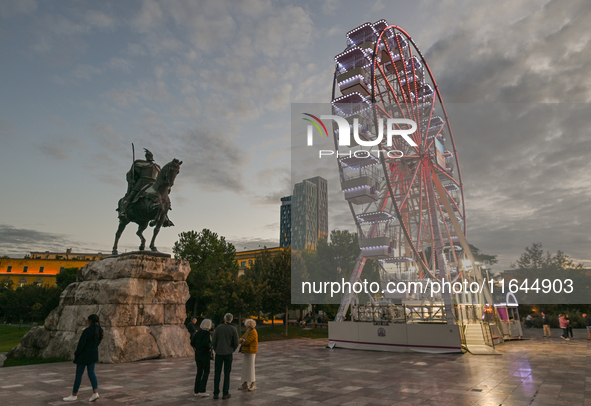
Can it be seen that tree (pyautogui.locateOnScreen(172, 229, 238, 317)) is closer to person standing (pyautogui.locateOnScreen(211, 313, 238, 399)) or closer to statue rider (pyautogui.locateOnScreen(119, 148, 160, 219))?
statue rider (pyautogui.locateOnScreen(119, 148, 160, 219))

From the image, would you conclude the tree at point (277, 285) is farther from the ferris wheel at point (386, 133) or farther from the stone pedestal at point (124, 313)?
the stone pedestal at point (124, 313)

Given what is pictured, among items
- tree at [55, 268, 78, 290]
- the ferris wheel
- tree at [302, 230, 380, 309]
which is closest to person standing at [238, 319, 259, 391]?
the ferris wheel

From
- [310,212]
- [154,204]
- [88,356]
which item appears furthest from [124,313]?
[310,212]

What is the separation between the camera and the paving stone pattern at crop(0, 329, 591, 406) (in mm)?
7234

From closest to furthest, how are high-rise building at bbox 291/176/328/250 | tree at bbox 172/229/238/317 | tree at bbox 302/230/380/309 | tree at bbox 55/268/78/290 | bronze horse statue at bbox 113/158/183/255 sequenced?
bronze horse statue at bbox 113/158/183/255 → tree at bbox 172/229/238/317 → tree at bbox 55/268/78/290 → tree at bbox 302/230/380/309 → high-rise building at bbox 291/176/328/250

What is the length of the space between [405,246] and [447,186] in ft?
27.8

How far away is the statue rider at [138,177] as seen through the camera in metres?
16.0

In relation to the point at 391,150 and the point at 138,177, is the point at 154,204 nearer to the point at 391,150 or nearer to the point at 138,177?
the point at 138,177

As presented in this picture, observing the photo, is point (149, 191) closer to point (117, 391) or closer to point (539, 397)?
point (117, 391)

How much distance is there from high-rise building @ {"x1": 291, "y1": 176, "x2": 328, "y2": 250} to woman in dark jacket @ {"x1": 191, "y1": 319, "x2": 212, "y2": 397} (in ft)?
373

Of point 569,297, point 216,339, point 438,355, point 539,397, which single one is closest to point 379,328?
point 438,355

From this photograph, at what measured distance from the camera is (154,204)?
49.6 ft

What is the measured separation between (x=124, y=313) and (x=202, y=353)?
7.35 meters

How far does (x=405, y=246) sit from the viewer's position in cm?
3572
